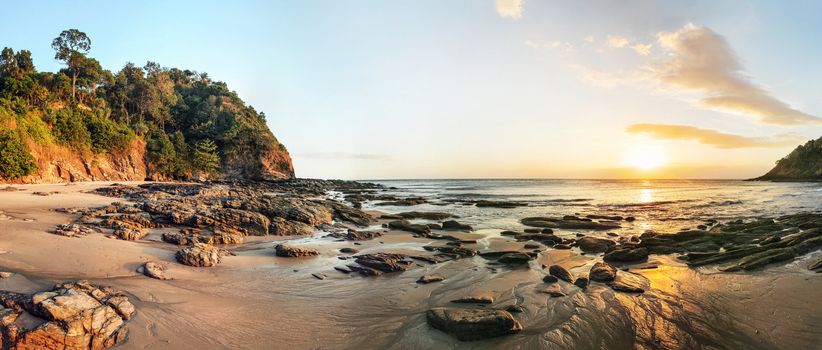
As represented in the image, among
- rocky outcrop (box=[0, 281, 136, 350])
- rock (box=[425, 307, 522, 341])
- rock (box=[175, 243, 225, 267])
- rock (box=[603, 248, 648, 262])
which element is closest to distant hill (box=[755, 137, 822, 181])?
rock (box=[603, 248, 648, 262])

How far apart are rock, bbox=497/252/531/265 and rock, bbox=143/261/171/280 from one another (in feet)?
32.3

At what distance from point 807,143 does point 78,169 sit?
185 meters

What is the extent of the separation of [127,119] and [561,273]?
8129 cm

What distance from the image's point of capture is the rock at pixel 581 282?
8.98 meters

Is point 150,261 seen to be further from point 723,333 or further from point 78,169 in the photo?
point 78,169

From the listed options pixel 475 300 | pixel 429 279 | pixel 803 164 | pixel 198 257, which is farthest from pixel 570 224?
pixel 803 164

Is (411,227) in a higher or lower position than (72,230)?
lower

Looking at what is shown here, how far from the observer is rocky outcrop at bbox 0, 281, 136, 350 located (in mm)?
4879

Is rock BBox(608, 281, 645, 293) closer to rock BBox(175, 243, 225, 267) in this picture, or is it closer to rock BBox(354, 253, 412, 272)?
rock BBox(354, 253, 412, 272)

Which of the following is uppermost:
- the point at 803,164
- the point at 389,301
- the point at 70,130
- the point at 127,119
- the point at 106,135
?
the point at 127,119

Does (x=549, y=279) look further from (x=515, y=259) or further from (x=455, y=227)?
(x=455, y=227)

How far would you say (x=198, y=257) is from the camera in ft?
32.4

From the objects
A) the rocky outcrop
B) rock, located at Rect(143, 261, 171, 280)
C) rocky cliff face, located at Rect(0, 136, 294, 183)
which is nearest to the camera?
the rocky outcrop

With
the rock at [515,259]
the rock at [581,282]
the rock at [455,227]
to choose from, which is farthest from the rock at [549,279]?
the rock at [455,227]
